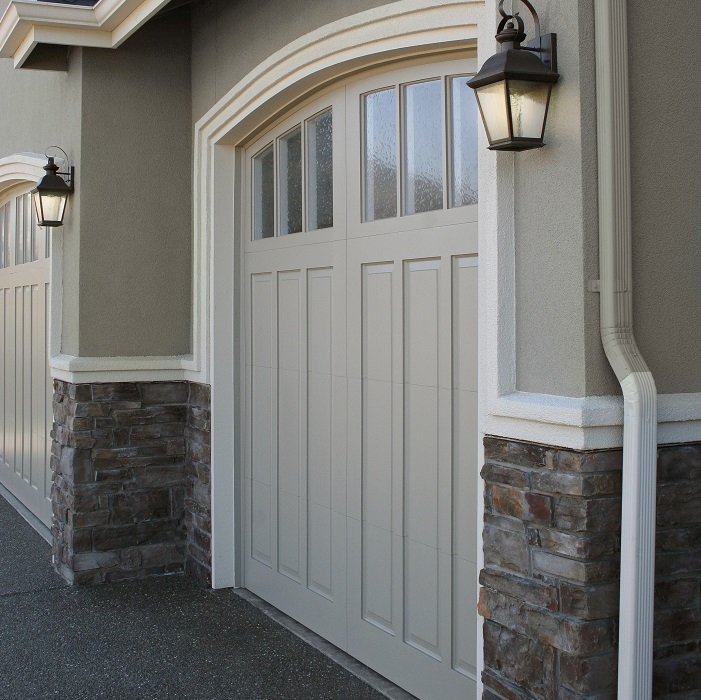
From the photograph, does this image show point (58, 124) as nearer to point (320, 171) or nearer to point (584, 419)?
point (320, 171)

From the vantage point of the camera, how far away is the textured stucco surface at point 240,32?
4293 millimetres

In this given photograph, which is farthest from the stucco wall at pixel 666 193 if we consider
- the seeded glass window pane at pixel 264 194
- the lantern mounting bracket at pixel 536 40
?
the seeded glass window pane at pixel 264 194

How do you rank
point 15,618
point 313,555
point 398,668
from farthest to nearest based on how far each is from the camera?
point 15,618
point 313,555
point 398,668

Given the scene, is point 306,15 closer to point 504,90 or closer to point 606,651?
point 504,90

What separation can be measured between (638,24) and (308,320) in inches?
93.1

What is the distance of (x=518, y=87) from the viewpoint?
2.89 metres

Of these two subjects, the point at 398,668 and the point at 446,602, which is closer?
the point at 446,602

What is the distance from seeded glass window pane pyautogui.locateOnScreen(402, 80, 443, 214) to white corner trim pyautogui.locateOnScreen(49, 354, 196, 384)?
7.52 ft

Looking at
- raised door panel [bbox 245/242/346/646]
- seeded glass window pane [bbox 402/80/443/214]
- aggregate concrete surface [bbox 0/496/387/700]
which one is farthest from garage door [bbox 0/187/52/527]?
seeded glass window pane [bbox 402/80/443/214]

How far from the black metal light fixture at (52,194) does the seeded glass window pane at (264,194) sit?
4.07ft

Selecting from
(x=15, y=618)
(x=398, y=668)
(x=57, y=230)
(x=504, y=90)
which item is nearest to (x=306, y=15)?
(x=504, y=90)

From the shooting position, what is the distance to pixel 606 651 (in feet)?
9.30

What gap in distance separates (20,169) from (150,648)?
415cm

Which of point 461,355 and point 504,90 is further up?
point 504,90
